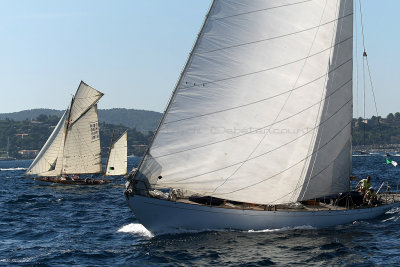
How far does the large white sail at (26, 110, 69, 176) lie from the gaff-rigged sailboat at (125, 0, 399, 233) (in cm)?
4591

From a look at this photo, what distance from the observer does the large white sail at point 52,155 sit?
72.9 meters

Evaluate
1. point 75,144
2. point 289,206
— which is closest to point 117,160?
point 75,144

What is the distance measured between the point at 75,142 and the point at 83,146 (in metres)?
1.31

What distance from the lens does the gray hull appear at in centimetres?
2838

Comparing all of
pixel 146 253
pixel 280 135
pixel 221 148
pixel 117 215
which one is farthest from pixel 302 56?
pixel 117 215

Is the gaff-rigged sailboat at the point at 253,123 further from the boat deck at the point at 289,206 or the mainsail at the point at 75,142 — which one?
the mainsail at the point at 75,142

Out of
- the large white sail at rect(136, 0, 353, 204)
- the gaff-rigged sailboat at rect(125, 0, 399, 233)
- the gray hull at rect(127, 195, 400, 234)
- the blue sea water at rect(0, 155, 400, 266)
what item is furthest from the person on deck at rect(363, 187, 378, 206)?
the gray hull at rect(127, 195, 400, 234)

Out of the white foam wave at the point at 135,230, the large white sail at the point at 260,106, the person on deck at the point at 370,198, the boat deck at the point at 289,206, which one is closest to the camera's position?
the large white sail at the point at 260,106

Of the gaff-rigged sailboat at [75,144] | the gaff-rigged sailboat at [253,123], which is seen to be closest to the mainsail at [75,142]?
the gaff-rigged sailboat at [75,144]

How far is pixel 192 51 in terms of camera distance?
27422 millimetres

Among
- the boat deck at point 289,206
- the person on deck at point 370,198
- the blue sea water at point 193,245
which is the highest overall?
the person on deck at point 370,198

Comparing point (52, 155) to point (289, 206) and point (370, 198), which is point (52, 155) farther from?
point (370, 198)

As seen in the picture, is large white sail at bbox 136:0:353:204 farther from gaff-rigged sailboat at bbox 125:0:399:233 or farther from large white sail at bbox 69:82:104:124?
large white sail at bbox 69:82:104:124

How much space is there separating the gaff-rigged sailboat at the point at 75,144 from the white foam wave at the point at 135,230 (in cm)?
4046
